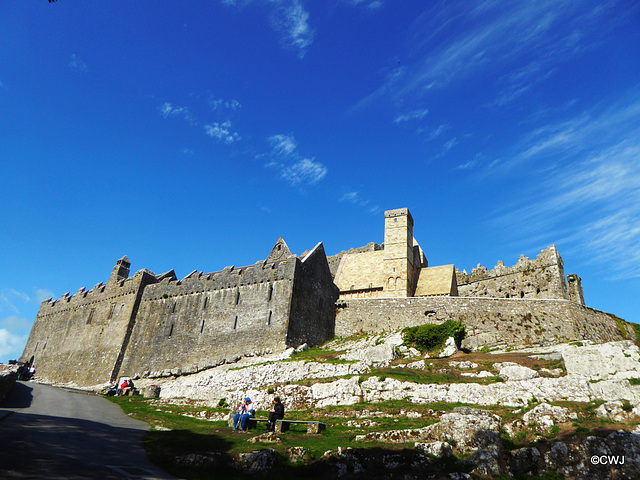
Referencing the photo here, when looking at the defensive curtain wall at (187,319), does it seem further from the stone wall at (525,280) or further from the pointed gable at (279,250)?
the stone wall at (525,280)

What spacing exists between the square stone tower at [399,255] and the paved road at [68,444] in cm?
3359

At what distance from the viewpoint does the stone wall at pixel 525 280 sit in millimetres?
55125

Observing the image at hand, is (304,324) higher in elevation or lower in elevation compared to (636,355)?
higher

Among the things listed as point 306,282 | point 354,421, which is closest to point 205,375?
point 306,282

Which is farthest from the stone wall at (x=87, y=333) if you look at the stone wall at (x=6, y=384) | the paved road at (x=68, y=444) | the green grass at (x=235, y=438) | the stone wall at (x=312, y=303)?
the green grass at (x=235, y=438)

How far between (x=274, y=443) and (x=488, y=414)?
29.2 feet

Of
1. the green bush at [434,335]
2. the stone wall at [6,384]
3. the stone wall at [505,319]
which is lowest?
the stone wall at [6,384]

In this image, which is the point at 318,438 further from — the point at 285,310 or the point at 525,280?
the point at 525,280

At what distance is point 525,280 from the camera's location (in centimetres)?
5834

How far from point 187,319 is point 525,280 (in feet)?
146

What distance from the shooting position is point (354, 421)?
2059 cm

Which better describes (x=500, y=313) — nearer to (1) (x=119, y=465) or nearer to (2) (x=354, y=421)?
(2) (x=354, y=421)

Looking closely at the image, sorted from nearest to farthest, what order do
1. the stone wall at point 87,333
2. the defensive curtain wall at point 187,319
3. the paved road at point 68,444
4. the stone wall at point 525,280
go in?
the paved road at point 68,444, the defensive curtain wall at point 187,319, the stone wall at point 87,333, the stone wall at point 525,280

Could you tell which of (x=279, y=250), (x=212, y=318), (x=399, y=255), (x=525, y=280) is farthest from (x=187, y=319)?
(x=525, y=280)
